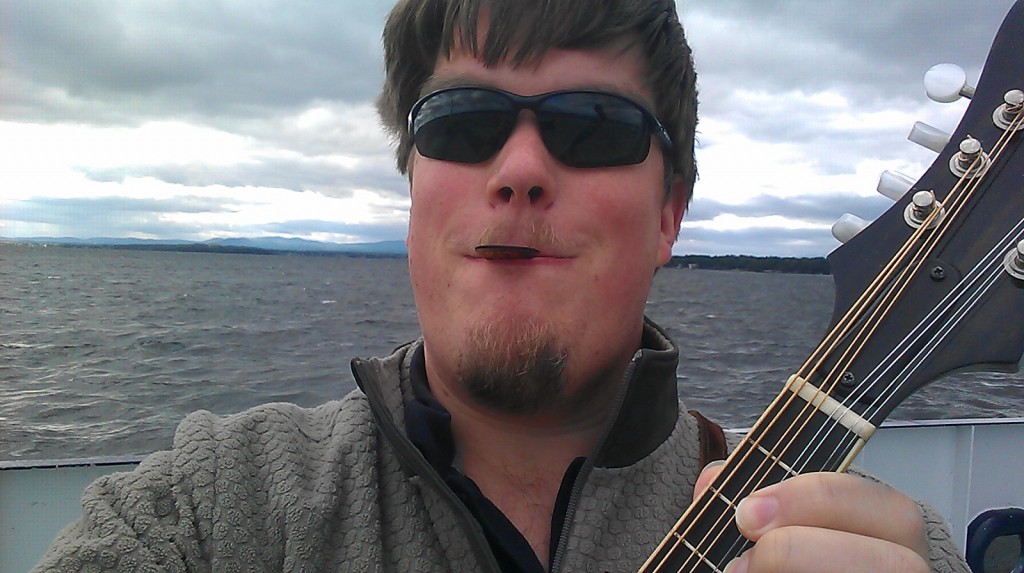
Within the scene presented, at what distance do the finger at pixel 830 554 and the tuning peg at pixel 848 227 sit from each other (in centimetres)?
60

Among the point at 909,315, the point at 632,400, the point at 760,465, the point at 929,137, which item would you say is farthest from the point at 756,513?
the point at 929,137

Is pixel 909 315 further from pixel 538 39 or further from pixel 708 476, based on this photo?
pixel 538 39

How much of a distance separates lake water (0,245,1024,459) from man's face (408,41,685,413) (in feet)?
1.30

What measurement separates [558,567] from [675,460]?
1.55 ft

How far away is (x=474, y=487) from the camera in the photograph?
5.59ft

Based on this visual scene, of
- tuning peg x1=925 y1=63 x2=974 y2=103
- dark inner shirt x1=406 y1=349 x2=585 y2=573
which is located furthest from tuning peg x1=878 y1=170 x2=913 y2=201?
dark inner shirt x1=406 y1=349 x2=585 y2=573

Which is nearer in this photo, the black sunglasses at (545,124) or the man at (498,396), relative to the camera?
the man at (498,396)

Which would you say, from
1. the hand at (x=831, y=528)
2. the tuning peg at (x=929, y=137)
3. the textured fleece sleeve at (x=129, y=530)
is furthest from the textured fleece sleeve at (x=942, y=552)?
the textured fleece sleeve at (x=129, y=530)

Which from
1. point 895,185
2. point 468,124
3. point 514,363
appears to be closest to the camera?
point 895,185

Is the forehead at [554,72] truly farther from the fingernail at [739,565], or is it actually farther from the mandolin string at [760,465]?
the fingernail at [739,565]

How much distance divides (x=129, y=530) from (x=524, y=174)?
3.74ft

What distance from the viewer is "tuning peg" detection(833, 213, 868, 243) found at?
4.42 ft

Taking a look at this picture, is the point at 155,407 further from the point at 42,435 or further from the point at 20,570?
the point at 20,570

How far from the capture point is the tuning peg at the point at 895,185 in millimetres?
1349
